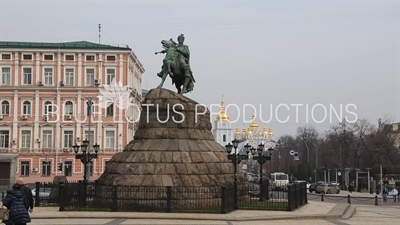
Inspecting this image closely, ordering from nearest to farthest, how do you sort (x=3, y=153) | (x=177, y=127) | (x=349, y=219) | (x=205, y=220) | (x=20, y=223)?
(x=20, y=223)
(x=205, y=220)
(x=349, y=219)
(x=177, y=127)
(x=3, y=153)

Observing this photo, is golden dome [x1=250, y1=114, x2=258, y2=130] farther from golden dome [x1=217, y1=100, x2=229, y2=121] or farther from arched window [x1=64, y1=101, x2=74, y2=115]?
arched window [x1=64, y1=101, x2=74, y2=115]

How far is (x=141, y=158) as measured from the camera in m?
22.3

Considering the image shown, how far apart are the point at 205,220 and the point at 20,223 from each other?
850cm

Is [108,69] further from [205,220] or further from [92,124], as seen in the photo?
[205,220]

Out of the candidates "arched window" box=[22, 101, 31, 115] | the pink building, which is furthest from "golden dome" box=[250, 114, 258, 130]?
"arched window" box=[22, 101, 31, 115]

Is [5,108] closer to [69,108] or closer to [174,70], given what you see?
[69,108]

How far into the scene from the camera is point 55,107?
180 ft

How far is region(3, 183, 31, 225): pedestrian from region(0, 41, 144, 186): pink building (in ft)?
140

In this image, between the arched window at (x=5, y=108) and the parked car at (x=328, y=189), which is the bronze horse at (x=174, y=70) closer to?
the parked car at (x=328, y=189)

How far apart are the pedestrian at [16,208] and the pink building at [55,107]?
42.6 meters

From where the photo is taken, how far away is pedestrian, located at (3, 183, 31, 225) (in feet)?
37.5

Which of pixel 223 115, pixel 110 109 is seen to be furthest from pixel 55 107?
pixel 223 115

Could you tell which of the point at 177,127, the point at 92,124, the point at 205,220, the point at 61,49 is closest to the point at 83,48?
the point at 61,49

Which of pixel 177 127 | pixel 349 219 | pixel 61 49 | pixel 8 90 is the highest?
pixel 61 49
